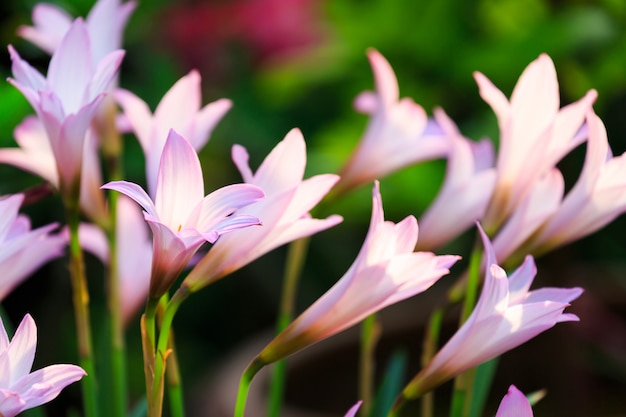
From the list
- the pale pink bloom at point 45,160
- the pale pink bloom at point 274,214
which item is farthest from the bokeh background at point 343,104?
the pale pink bloom at point 274,214

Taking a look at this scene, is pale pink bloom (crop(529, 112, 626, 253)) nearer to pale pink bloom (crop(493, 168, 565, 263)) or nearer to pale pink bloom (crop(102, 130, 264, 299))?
pale pink bloom (crop(493, 168, 565, 263))

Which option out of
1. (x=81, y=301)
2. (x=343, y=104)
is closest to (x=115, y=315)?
(x=81, y=301)

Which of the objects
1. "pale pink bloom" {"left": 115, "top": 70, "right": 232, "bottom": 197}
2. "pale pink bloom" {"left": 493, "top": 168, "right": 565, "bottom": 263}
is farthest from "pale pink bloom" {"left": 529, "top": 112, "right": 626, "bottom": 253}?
"pale pink bloom" {"left": 115, "top": 70, "right": 232, "bottom": 197}

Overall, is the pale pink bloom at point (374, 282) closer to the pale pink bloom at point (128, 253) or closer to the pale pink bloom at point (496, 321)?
the pale pink bloom at point (496, 321)

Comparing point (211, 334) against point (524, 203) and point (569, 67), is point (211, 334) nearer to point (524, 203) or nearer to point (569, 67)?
point (569, 67)

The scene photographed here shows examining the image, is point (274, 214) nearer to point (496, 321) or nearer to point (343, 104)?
point (496, 321)
